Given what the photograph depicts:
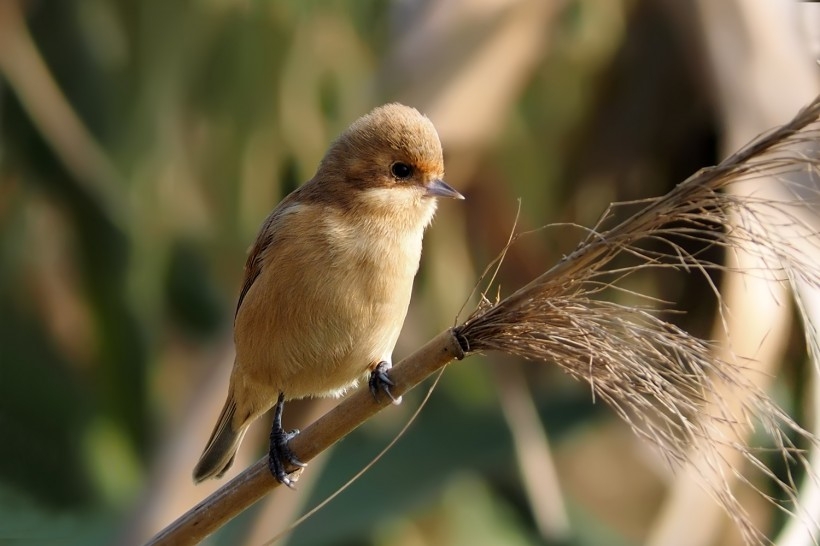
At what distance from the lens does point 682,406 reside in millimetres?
1735

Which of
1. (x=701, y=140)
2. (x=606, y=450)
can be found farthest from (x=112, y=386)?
(x=701, y=140)

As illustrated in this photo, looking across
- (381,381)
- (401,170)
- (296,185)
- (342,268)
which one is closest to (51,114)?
(296,185)

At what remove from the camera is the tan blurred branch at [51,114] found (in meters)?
5.71

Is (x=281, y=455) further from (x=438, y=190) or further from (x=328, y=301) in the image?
(x=438, y=190)

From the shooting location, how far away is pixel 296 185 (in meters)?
5.67

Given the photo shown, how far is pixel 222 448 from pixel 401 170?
880 mm

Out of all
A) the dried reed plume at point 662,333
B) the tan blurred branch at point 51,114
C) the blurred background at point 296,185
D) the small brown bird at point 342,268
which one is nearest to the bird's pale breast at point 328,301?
the small brown bird at point 342,268

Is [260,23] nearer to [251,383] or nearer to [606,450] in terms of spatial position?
[606,450]

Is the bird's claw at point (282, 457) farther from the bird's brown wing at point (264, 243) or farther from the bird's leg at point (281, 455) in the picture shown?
the bird's brown wing at point (264, 243)

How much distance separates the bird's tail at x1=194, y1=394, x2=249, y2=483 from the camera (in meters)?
2.97

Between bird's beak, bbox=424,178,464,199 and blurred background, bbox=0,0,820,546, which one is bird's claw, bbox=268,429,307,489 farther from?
blurred background, bbox=0,0,820,546

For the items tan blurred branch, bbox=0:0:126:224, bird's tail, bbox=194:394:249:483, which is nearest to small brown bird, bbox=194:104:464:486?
bird's tail, bbox=194:394:249:483

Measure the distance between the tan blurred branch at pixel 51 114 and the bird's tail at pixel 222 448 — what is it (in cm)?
313

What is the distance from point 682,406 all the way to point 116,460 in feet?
16.4
